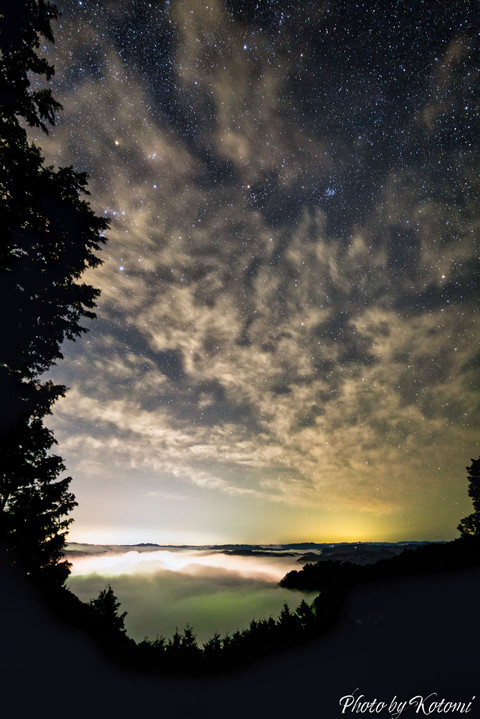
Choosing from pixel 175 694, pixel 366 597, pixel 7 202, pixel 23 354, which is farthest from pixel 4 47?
pixel 366 597

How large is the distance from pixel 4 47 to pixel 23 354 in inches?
349

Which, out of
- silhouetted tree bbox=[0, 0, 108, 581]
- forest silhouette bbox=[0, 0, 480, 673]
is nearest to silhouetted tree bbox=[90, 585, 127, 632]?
forest silhouette bbox=[0, 0, 480, 673]

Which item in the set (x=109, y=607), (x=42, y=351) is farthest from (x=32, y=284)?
(x=109, y=607)

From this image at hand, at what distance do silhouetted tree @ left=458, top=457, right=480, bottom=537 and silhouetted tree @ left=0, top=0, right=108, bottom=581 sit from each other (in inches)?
1304

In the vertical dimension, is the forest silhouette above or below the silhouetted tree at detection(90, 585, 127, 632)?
above

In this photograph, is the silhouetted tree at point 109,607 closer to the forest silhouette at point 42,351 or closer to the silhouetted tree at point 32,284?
the forest silhouette at point 42,351

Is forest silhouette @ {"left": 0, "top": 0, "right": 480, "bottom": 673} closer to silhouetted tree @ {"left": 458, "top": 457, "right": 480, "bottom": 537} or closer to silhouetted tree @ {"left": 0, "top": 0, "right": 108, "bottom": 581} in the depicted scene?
silhouetted tree @ {"left": 0, "top": 0, "right": 108, "bottom": 581}

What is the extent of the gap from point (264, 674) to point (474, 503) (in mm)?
29910

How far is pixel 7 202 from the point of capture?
7.67 meters

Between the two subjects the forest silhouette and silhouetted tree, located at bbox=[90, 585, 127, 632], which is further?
silhouetted tree, located at bbox=[90, 585, 127, 632]

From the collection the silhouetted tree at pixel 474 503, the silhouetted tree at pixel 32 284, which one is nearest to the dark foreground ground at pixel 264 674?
the silhouetted tree at pixel 32 284

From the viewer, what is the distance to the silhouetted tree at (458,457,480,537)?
80.6 feet

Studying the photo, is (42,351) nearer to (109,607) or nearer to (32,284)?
(32,284)

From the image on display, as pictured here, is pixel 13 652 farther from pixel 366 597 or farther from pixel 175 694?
pixel 366 597
